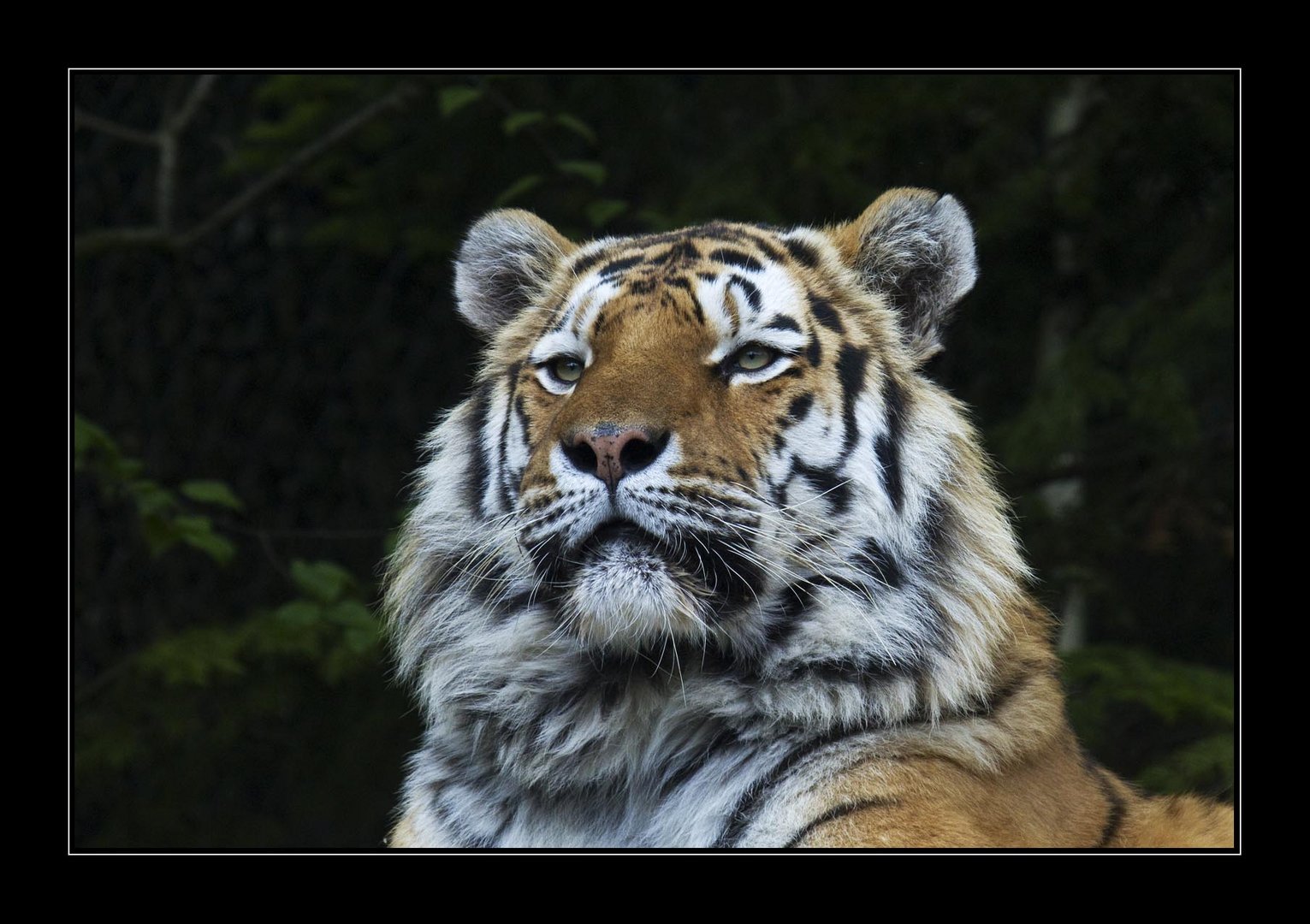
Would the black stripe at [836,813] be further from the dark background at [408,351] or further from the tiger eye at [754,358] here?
the dark background at [408,351]

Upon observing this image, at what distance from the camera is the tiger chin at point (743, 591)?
213cm

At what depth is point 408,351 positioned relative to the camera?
19.0 feet

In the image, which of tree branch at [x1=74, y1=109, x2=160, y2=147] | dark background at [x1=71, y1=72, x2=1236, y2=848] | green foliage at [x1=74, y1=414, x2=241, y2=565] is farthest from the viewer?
tree branch at [x1=74, y1=109, x2=160, y2=147]

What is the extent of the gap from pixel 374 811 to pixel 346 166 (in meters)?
2.48

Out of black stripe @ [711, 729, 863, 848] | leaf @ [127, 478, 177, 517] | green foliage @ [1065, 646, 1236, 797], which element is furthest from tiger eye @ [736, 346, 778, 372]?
leaf @ [127, 478, 177, 517]

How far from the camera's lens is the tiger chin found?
7.00 feet

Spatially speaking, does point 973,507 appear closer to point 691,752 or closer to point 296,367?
point 691,752

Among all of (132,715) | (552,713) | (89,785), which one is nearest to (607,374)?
(552,713)

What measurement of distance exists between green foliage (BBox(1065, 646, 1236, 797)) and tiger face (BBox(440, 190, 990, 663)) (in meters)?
1.44

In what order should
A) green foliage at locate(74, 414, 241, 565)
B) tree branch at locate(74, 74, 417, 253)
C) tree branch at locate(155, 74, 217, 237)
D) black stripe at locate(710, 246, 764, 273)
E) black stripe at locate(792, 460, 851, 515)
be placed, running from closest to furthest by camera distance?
black stripe at locate(792, 460, 851, 515), black stripe at locate(710, 246, 764, 273), green foliage at locate(74, 414, 241, 565), tree branch at locate(74, 74, 417, 253), tree branch at locate(155, 74, 217, 237)

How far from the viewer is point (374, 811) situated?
5.14m

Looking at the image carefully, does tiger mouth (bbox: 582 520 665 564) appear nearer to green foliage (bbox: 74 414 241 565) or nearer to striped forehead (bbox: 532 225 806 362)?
striped forehead (bbox: 532 225 806 362)

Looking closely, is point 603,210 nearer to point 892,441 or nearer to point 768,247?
point 768,247

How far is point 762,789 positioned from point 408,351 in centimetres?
393
